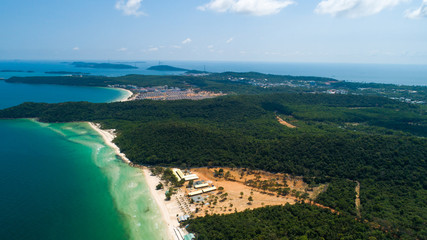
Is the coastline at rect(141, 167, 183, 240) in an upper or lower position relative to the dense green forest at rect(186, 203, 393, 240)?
lower

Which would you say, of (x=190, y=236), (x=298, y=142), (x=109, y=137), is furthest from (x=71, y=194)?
(x=298, y=142)

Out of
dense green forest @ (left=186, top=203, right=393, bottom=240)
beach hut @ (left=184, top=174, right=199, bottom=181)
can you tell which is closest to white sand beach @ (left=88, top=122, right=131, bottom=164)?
beach hut @ (left=184, top=174, right=199, bottom=181)

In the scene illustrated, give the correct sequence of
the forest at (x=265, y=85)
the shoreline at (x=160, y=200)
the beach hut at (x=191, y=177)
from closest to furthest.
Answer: the shoreline at (x=160, y=200) → the beach hut at (x=191, y=177) → the forest at (x=265, y=85)

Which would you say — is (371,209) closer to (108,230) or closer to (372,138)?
(372,138)

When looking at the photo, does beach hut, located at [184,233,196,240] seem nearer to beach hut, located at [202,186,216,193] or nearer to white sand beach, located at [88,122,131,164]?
beach hut, located at [202,186,216,193]

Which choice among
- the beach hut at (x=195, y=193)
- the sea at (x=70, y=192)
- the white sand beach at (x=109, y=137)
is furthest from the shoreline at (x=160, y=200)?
the beach hut at (x=195, y=193)

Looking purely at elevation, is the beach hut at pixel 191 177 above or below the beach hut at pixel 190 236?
above

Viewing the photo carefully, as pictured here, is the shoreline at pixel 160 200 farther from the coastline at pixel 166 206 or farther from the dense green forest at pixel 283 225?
the dense green forest at pixel 283 225
